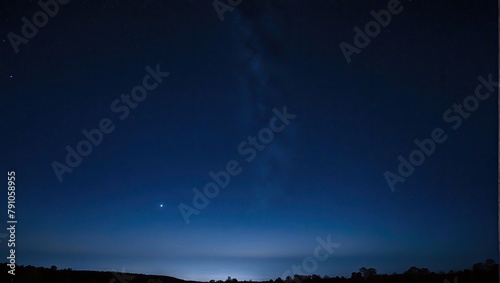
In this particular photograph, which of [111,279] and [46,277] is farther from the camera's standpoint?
[111,279]

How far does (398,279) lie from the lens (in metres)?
24.1

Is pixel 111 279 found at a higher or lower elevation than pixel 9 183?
lower

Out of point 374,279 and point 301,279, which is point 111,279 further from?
point 374,279

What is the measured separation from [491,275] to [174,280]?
56.3ft

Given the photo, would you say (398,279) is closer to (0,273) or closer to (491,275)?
(491,275)

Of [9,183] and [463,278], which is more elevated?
[9,183]

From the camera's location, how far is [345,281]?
79.7 ft

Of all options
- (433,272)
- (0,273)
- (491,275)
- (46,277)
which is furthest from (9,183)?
(433,272)

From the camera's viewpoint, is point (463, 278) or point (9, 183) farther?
point (463, 278)

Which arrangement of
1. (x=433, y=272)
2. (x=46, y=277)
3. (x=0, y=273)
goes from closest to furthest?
(x=0, y=273)
(x=46, y=277)
(x=433, y=272)

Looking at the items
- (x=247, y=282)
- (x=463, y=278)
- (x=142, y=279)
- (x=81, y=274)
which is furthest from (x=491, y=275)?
(x=81, y=274)

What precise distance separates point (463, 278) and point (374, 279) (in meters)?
4.50

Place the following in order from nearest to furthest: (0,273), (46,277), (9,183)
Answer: (9,183) → (0,273) → (46,277)

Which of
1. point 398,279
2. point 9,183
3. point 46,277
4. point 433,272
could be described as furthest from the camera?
point 433,272
